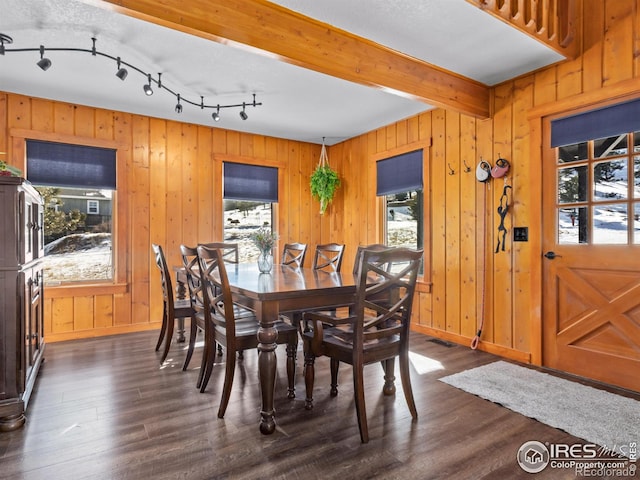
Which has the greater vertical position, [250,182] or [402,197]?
[250,182]

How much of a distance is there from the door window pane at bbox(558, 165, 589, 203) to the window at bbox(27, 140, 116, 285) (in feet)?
14.7

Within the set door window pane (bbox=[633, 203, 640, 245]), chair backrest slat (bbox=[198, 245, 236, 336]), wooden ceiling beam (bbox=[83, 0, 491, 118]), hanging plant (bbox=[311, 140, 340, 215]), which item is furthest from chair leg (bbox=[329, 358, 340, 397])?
hanging plant (bbox=[311, 140, 340, 215])

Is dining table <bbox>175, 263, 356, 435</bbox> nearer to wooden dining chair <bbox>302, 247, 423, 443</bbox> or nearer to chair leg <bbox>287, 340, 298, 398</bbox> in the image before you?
wooden dining chair <bbox>302, 247, 423, 443</bbox>

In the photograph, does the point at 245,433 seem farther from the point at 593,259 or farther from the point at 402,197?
the point at 402,197

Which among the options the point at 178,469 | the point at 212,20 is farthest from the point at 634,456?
the point at 212,20

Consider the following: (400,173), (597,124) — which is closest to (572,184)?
(597,124)

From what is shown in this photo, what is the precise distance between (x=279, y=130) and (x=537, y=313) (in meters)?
3.66

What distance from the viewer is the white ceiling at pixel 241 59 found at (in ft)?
8.21

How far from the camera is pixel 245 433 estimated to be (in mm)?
2111

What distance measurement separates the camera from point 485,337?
3666mm

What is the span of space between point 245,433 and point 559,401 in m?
2.02

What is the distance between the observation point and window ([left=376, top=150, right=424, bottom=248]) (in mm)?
4527

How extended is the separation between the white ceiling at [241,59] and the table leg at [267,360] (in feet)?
5.40

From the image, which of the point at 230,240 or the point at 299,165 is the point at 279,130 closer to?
the point at 299,165
